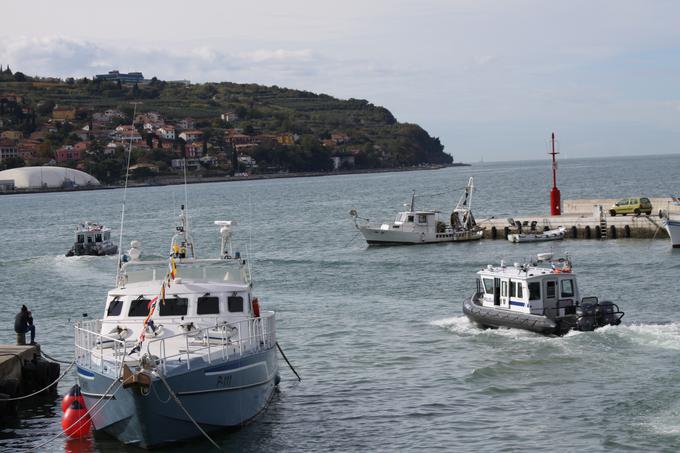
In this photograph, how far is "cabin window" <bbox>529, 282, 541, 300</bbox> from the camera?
1257 inches

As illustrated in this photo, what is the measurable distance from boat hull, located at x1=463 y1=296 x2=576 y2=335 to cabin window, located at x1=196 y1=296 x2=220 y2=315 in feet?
38.3

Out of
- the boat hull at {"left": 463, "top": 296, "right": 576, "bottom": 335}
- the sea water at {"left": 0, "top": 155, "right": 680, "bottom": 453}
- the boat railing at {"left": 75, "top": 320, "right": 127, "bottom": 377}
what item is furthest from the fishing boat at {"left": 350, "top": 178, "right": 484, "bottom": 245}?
the boat railing at {"left": 75, "top": 320, "right": 127, "bottom": 377}

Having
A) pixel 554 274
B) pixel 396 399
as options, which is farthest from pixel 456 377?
pixel 554 274

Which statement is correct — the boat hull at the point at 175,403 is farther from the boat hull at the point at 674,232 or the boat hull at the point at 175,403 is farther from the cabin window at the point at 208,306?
the boat hull at the point at 674,232

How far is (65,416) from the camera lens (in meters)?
22.6

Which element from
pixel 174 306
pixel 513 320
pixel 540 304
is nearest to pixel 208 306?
pixel 174 306

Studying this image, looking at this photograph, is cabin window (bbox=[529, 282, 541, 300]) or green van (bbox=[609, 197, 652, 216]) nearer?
cabin window (bbox=[529, 282, 541, 300])

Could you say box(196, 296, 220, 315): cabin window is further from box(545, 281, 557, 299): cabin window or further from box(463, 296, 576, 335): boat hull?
box(545, 281, 557, 299): cabin window

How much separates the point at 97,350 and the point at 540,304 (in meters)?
15.2

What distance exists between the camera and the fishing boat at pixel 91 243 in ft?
219

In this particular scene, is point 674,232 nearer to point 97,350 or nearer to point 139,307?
point 139,307

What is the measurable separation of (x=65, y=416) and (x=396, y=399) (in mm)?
8295

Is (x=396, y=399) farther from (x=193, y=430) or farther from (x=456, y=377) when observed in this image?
(x=193, y=430)

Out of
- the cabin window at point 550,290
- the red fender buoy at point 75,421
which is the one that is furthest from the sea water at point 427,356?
the cabin window at point 550,290
